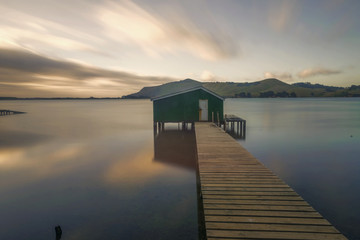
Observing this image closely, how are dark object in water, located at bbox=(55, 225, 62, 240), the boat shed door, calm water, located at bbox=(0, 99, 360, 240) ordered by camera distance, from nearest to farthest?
dark object in water, located at bbox=(55, 225, 62, 240)
calm water, located at bbox=(0, 99, 360, 240)
the boat shed door

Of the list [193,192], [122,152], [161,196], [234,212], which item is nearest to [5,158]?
[122,152]

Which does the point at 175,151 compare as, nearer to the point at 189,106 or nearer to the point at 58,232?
the point at 189,106

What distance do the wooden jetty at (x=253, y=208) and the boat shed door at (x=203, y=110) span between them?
53.4 feet

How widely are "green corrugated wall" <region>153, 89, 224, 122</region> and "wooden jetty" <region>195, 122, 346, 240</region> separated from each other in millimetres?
16078

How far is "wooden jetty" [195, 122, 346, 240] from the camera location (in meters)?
4.57

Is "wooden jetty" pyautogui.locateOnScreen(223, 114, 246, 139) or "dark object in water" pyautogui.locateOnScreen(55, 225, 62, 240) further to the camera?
"wooden jetty" pyautogui.locateOnScreen(223, 114, 246, 139)

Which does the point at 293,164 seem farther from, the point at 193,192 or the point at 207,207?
the point at 207,207

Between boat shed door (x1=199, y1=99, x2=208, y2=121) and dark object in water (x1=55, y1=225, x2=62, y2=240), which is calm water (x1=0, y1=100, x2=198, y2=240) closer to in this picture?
dark object in water (x1=55, y1=225, x2=62, y2=240)

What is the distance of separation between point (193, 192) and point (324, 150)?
16.3 m

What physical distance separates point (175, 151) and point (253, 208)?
574 inches

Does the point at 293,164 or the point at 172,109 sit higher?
the point at 172,109

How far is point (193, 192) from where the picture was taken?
10672 mm

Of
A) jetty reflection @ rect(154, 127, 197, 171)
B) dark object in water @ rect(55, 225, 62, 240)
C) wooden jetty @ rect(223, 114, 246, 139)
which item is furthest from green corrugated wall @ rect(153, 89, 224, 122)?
dark object in water @ rect(55, 225, 62, 240)

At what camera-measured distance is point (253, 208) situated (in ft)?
18.2
